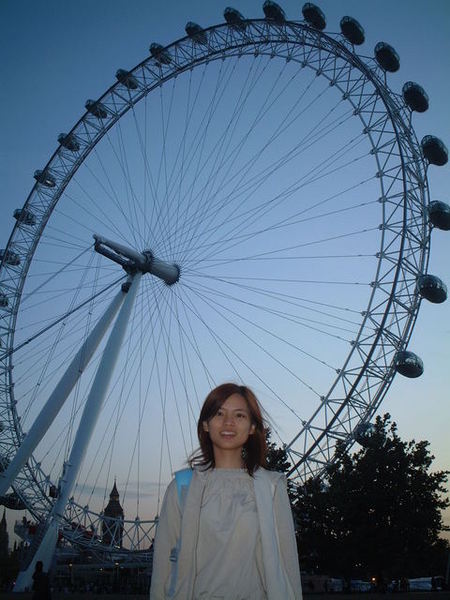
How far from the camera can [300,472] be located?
21.1m

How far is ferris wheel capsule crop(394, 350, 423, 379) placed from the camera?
20.6 m

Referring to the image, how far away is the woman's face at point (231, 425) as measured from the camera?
3221 millimetres

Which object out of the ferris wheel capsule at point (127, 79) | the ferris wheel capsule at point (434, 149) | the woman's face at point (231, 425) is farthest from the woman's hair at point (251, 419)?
the ferris wheel capsule at point (127, 79)

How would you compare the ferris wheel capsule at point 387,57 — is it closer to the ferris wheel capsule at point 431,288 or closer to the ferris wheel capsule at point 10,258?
the ferris wheel capsule at point 431,288

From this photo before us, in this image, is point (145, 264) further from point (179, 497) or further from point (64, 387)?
Answer: point (179, 497)

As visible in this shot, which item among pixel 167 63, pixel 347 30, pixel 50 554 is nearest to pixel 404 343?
pixel 347 30

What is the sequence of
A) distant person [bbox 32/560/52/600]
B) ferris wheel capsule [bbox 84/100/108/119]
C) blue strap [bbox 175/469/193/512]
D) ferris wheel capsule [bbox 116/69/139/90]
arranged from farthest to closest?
ferris wheel capsule [bbox 84/100/108/119] < ferris wheel capsule [bbox 116/69/139/90] < distant person [bbox 32/560/52/600] < blue strap [bbox 175/469/193/512]

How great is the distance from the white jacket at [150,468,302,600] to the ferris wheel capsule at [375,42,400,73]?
24.0 meters

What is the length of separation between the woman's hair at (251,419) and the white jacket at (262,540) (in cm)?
26

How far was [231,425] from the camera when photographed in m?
3.24

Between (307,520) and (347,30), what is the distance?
66.4 ft

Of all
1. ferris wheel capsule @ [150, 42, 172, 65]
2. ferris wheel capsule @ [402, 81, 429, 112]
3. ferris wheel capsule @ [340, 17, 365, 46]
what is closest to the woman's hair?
ferris wheel capsule @ [402, 81, 429, 112]

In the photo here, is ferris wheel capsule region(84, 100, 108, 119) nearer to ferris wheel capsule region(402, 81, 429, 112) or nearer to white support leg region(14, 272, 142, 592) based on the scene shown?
white support leg region(14, 272, 142, 592)

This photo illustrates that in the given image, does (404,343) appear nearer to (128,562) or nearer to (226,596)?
(128,562)
